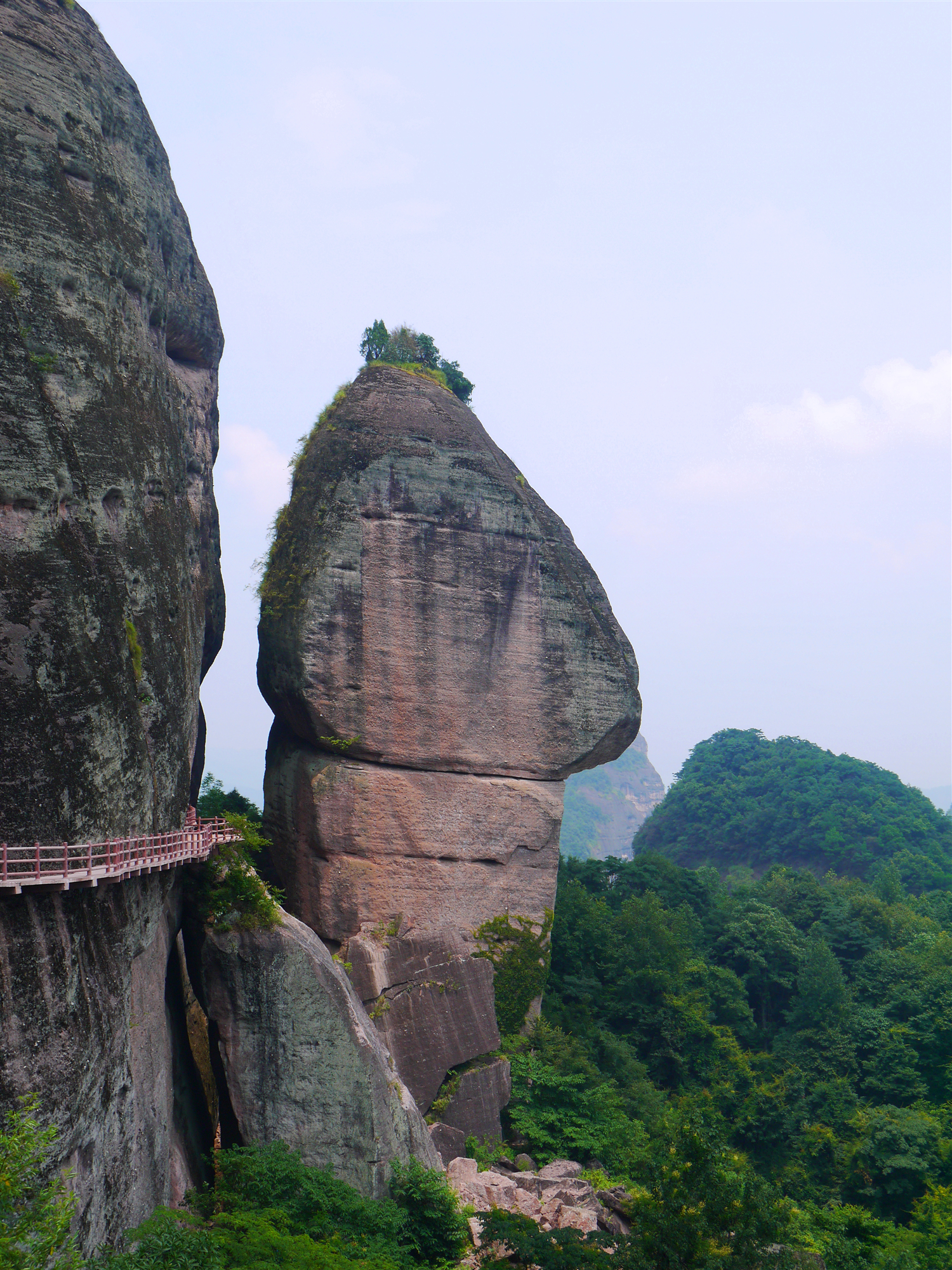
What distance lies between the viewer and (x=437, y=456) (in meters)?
23.4

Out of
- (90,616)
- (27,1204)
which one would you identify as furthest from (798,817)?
(27,1204)

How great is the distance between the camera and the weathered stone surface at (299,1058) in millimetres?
16500

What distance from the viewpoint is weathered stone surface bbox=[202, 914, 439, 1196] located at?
16500 mm

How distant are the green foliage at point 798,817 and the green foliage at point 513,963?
27.2m

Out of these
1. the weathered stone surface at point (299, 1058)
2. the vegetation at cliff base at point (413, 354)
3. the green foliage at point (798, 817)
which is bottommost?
the weathered stone surface at point (299, 1058)

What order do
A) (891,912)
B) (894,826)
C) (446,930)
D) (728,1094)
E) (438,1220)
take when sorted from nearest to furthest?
(438,1220)
(446,930)
(728,1094)
(891,912)
(894,826)

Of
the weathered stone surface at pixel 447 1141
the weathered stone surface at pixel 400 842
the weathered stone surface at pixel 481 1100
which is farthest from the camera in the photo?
the weathered stone surface at pixel 400 842

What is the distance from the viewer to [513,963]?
2252cm

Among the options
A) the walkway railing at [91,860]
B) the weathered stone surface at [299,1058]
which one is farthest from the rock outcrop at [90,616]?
the weathered stone surface at [299,1058]

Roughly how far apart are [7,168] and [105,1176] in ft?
43.6

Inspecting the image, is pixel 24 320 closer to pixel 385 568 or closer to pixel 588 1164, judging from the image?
pixel 385 568

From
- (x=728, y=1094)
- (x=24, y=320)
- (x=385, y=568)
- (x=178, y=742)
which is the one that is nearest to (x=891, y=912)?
(x=728, y=1094)

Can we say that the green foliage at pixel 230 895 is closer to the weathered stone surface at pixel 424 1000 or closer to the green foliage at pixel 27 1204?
the weathered stone surface at pixel 424 1000

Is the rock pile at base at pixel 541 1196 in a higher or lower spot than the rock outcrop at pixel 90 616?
lower
